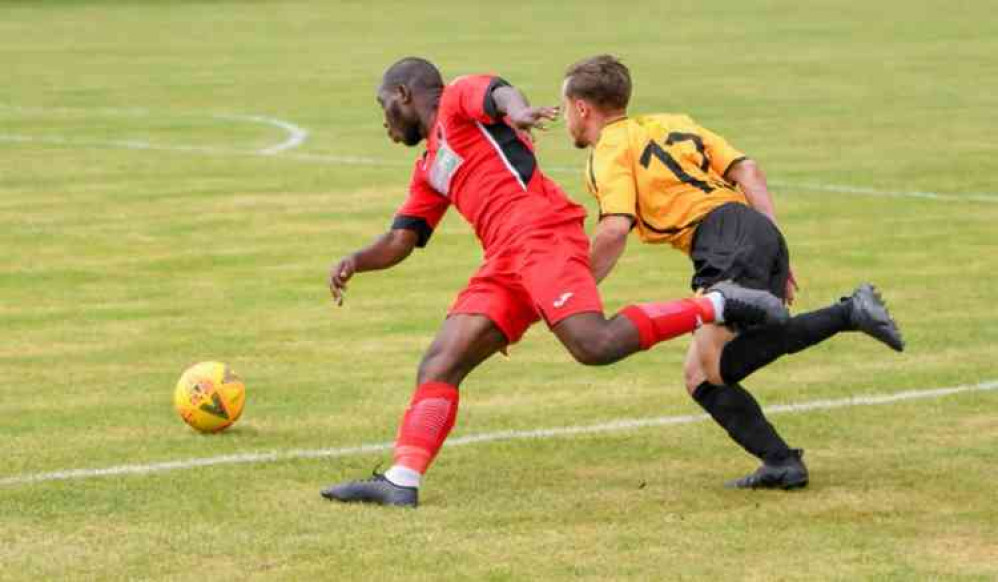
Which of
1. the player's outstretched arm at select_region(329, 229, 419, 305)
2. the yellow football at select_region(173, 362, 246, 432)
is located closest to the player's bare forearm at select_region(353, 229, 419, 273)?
the player's outstretched arm at select_region(329, 229, 419, 305)

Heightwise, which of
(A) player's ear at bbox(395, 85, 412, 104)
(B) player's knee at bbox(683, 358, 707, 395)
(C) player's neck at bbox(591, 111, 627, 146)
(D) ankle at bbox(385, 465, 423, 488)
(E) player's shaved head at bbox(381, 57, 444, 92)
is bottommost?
(D) ankle at bbox(385, 465, 423, 488)

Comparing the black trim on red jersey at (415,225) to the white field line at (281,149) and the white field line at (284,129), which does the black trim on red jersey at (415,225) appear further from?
the white field line at (284,129)

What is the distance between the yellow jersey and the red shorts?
23cm

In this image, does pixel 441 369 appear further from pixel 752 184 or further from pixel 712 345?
pixel 752 184

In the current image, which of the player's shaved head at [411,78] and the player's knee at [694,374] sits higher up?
the player's shaved head at [411,78]

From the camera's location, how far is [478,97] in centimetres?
873

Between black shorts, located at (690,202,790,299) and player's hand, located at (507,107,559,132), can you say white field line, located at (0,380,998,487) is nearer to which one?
black shorts, located at (690,202,790,299)

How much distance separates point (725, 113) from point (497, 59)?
942 centimetres

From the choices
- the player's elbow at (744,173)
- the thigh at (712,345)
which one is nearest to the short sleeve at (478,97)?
the player's elbow at (744,173)

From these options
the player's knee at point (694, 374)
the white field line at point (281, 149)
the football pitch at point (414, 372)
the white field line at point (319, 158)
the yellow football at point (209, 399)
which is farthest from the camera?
the white field line at point (281, 149)

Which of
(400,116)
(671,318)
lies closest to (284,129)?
(400,116)

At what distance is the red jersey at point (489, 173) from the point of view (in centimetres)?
884

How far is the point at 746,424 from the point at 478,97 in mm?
1693

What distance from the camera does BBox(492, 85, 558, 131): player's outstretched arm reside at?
8234 mm
